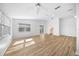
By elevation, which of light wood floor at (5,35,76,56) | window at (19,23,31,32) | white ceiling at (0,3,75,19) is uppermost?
white ceiling at (0,3,75,19)

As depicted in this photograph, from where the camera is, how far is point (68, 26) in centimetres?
201

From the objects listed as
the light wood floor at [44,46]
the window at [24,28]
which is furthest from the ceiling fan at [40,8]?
the light wood floor at [44,46]

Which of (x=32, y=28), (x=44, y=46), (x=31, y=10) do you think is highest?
(x=31, y=10)

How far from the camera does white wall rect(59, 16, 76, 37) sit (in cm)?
199

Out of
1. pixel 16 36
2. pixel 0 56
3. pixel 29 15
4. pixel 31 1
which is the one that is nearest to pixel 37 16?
pixel 29 15

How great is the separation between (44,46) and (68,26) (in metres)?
0.57

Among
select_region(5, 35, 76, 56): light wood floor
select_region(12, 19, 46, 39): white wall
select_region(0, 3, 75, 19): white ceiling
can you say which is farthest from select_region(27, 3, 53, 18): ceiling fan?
select_region(5, 35, 76, 56): light wood floor

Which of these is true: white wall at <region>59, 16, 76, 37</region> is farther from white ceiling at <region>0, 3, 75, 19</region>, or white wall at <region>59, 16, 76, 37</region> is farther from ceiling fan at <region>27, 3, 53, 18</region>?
ceiling fan at <region>27, 3, 53, 18</region>

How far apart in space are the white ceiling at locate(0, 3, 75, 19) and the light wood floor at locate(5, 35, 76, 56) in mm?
418

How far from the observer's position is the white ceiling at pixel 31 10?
198 cm

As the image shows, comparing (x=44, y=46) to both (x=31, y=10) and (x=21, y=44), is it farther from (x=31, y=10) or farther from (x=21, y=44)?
(x=31, y=10)

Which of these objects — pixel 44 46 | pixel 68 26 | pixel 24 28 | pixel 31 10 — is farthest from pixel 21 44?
pixel 68 26

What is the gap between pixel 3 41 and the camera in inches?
77.2

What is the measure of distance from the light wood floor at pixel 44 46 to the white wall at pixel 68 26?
0.09 meters
